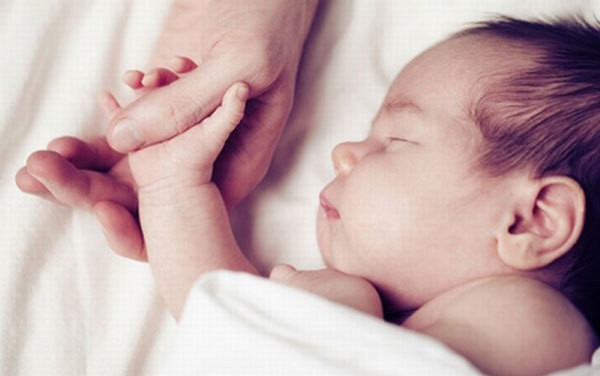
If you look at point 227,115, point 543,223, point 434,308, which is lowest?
point 434,308

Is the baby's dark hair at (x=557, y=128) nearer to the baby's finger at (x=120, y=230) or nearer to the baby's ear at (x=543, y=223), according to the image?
the baby's ear at (x=543, y=223)

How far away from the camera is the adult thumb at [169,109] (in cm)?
103

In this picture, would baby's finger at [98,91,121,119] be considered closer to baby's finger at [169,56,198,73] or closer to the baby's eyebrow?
baby's finger at [169,56,198,73]

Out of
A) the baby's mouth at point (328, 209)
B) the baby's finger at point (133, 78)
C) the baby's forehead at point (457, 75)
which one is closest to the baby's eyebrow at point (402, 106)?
the baby's forehead at point (457, 75)

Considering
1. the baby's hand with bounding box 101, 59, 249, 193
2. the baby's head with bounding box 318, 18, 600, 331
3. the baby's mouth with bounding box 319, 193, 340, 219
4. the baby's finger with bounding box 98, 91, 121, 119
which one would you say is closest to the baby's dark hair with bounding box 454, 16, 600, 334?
the baby's head with bounding box 318, 18, 600, 331

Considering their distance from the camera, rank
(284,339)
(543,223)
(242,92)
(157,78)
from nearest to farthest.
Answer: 1. (284,339)
2. (543,223)
3. (242,92)
4. (157,78)

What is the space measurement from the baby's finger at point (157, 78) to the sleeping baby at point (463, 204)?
12 centimetres

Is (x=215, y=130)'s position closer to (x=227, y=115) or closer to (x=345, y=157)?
(x=227, y=115)

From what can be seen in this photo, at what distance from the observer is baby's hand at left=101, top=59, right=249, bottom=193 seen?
1004mm

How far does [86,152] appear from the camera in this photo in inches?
45.5

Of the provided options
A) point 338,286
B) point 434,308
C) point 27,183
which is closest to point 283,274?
point 338,286

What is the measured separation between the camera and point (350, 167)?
102 centimetres

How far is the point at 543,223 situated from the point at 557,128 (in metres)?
0.12

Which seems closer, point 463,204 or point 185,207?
point 463,204
